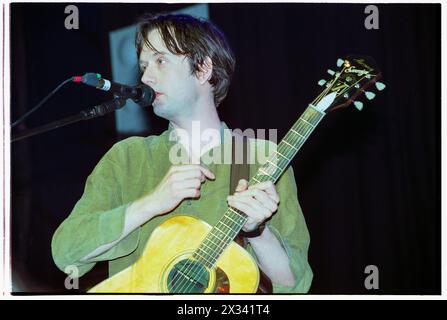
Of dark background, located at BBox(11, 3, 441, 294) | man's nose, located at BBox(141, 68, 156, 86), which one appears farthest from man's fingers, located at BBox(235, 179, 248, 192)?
man's nose, located at BBox(141, 68, 156, 86)

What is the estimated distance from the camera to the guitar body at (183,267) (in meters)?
2.44

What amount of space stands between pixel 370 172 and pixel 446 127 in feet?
1.27

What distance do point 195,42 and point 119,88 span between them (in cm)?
72

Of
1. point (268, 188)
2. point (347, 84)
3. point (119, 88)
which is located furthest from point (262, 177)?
point (119, 88)

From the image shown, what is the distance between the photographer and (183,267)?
2463mm

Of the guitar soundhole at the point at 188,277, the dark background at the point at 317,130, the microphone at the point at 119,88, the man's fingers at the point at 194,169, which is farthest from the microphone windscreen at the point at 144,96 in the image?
the guitar soundhole at the point at 188,277

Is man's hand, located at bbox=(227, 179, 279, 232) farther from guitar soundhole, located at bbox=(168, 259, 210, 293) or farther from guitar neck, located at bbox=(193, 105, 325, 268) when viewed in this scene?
guitar soundhole, located at bbox=(168, 259, 210, 293)

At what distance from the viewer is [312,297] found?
2615 millimetres

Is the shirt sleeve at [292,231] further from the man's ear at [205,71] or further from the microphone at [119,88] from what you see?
the microphone at [119,88]

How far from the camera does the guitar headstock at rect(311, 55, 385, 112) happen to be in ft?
7.93

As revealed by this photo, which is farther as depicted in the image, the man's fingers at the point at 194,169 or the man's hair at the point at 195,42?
the man's hair at the point at 195,42

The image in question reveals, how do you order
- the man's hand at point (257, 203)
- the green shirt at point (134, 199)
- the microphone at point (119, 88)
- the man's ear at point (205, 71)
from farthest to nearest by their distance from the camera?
1. the man's ear at point (205, 71)
2. the green shirt at point (134, 199)
3. the man's hand at point (257, 203)
4. the microphone at point (119, 88)
